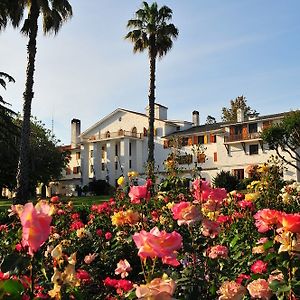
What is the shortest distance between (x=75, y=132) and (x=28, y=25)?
144 feet

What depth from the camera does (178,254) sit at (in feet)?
10.4

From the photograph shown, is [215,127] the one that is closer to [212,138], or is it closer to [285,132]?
[212,138]

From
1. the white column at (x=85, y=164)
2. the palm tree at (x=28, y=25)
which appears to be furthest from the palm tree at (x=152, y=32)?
the white column at (x=85, y=164)

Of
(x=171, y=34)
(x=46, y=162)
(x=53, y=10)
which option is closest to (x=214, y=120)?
(x=46, y=162)

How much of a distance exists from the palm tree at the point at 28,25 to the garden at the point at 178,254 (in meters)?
11.3

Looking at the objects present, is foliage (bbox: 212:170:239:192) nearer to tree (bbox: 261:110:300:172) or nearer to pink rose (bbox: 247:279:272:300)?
tree (bbox: 261:110:300:172)

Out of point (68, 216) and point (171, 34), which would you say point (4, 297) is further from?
point (171, 34)

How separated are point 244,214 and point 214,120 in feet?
182

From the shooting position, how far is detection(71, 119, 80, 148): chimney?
204ft

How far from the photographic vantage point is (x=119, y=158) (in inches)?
2101

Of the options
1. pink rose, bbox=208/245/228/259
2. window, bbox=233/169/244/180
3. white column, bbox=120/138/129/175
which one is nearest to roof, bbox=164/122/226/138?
window, bbox=233/169/244/180

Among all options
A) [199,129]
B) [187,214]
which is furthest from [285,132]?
[187,214]

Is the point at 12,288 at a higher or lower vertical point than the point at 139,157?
lower

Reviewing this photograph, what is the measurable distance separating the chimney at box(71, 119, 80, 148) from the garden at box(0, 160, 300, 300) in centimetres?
5646
